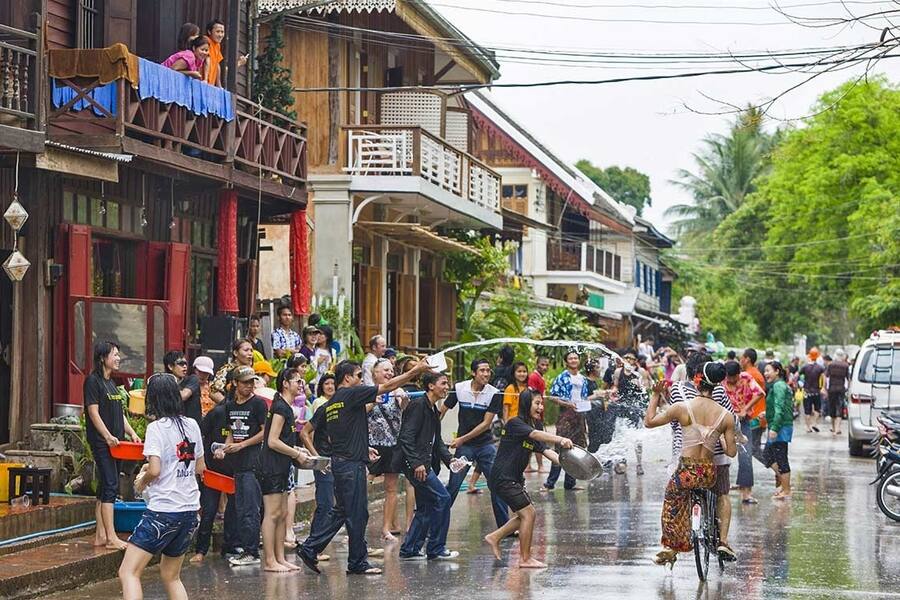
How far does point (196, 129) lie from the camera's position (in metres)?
18.5

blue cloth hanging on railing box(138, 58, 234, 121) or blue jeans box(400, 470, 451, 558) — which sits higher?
blue cloth hanging on railing box(138, 58, 234, 121)

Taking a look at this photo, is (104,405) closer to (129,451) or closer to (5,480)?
(129,451)

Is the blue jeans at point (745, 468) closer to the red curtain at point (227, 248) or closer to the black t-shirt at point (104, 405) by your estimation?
the red curtain at point (227, 248)

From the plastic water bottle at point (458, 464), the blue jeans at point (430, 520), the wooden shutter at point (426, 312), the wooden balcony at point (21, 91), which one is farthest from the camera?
the wooden shutter at point (426, 312)

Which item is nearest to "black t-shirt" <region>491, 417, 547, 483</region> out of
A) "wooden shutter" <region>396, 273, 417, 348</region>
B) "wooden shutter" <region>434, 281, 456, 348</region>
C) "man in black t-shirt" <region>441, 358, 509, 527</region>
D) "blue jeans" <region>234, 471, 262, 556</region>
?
"man in black t-shirt" <region>441, 358, 509, 527</region>

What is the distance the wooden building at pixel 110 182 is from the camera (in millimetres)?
15586

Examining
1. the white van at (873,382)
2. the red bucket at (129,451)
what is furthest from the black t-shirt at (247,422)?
the white van at (873,382)

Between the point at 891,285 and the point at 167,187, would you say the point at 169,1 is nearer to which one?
the point at 167,187

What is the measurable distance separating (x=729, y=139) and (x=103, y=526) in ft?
217

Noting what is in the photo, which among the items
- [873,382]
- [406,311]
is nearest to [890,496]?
[873,382]

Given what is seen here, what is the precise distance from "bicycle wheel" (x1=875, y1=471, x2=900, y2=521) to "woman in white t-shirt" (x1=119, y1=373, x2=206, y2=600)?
9556 mm

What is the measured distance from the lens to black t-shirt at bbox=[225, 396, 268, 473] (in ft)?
42.2

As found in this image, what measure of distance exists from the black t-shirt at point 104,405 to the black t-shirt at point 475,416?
377 centimetres

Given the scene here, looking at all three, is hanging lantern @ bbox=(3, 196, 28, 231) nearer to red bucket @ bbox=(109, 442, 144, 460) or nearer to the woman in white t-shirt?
red bucket @ bbox=(109, 442, 144, 460)
